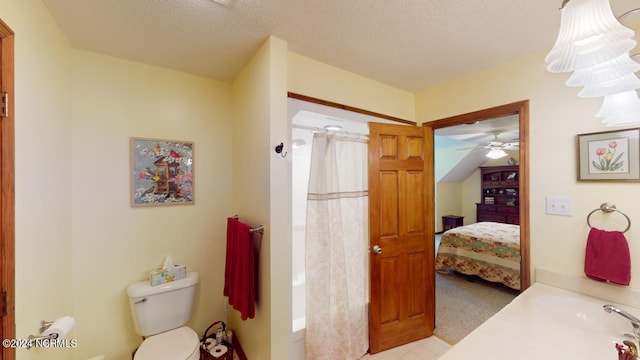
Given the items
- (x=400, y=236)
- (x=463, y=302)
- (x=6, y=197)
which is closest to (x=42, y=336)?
(x=6, y=197)

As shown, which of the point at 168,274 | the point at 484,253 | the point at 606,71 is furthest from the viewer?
the point at 484,253

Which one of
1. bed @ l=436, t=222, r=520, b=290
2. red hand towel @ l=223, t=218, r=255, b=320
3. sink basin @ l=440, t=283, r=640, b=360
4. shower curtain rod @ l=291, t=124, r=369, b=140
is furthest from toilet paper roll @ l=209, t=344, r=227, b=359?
bed @ l=436, t=222, r=520, b=290

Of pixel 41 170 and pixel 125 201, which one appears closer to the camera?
pixel 41 170

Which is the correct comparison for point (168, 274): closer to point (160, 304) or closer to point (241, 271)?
point (160, 304)

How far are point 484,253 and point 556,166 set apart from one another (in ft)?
7.56

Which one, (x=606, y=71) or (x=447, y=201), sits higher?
(x=606, y=71)

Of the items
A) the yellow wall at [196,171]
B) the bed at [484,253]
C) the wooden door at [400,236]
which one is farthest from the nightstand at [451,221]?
the yellow wall at [196,171]

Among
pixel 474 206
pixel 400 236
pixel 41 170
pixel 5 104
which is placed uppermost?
pixel 5 104

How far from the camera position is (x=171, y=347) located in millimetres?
1526

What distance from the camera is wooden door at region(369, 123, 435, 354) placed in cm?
197

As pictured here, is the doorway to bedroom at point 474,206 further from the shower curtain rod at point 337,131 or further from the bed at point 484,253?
the shower curtain rod at point 337,131

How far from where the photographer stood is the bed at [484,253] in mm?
3094

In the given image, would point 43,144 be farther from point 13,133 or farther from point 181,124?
point 181,124

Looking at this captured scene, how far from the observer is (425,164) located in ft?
7.32
